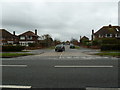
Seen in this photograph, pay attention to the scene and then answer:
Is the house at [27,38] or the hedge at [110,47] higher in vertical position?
the house at [27,38]

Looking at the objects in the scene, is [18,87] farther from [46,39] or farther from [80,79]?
[46,39]

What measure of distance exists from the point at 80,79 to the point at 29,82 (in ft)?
7.02

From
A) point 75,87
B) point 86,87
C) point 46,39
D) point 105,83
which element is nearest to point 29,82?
point 75,87

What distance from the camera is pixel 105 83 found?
528 centimetres

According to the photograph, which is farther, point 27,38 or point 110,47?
point 27,38

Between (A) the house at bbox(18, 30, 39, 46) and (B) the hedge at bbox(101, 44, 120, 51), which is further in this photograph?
(A) the house at bbox(18, 30, 39, 46)

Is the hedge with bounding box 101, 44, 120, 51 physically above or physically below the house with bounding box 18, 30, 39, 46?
below

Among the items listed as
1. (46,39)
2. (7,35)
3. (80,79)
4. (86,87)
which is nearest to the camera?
(86,87)

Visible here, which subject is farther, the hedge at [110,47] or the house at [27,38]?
the house at [27,38]

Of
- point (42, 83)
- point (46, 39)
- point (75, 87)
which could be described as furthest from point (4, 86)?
point (46, 39)

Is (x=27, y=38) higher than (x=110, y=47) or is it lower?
higher

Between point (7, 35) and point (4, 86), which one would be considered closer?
point (4, 86)

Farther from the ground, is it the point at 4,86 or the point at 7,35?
the point at 7,35

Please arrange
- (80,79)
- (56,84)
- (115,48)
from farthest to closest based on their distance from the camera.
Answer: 1. (115,48)
2. (80,79)
3. (56,84)
